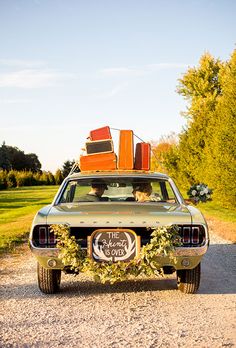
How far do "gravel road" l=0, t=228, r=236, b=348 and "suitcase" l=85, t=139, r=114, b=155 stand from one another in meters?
2.00

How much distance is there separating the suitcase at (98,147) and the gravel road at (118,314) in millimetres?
1998

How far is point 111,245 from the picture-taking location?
5867 mm

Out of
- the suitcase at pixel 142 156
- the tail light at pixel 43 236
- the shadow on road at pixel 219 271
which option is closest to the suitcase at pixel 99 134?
the suitcase at pixel 142 156

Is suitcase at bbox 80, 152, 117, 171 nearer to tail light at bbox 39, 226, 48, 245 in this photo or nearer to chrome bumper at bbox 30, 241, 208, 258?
tail light at bbox 39, 226, 48, 245

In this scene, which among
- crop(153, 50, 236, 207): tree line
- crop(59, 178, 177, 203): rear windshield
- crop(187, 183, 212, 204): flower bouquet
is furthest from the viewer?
crop(153, 50, 236, 207): tree line

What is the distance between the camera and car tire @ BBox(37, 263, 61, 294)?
20.4 feet

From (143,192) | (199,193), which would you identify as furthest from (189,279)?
(199,193)

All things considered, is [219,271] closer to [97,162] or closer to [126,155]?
[126,155]

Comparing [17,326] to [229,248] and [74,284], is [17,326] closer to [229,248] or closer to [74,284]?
[74,284]

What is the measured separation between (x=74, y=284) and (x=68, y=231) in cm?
155

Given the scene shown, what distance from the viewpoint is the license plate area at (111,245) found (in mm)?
5863

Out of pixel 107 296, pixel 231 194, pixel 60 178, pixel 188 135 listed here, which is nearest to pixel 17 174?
pixel 60 178

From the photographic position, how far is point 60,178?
72.1 metres

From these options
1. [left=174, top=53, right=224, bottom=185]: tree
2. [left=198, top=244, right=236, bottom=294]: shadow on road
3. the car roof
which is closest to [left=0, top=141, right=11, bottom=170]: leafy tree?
[left=174, top=53, right=224, bottom=185]: tree
